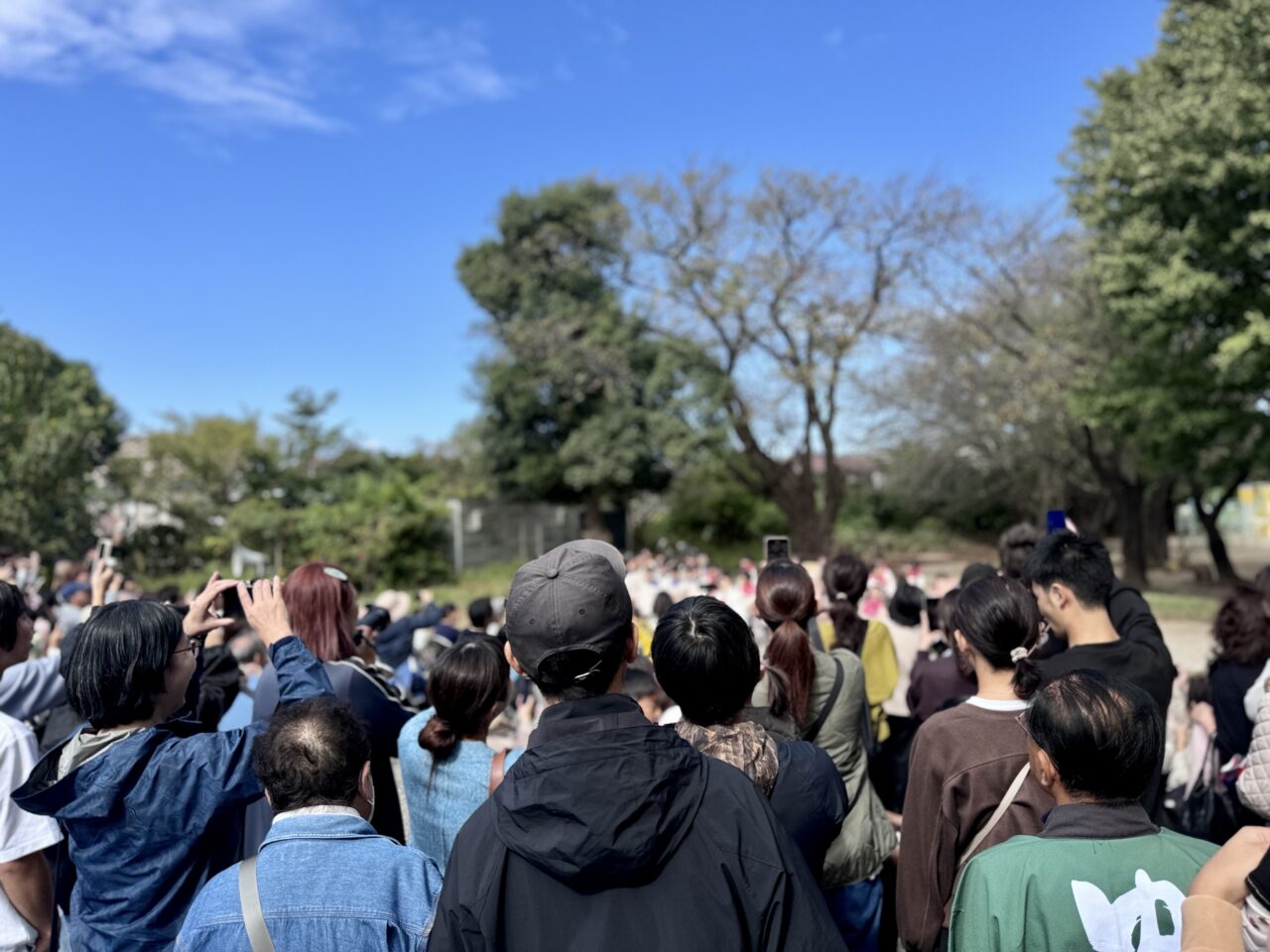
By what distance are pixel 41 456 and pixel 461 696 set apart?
1924 cm

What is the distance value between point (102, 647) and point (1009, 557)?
4.03m

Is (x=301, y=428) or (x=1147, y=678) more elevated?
(x=301, y=428)

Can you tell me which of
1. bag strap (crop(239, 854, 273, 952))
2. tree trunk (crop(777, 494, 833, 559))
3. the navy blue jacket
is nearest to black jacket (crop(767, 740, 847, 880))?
bag strap (crop(239, 854, 273, 952))

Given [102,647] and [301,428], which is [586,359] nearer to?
[301,428]

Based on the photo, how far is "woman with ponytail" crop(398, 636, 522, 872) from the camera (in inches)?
92.9

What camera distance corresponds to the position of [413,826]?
8.14 feet

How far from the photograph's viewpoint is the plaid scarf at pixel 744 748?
6.43ft

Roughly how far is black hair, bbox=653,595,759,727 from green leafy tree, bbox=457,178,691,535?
20556mm

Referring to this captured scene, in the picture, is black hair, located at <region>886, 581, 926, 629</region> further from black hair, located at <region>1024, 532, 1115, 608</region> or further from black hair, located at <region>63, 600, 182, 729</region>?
black hair, located at <region>63, 600, 182, 729</region>

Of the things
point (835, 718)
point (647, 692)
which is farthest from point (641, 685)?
point (835, 718)

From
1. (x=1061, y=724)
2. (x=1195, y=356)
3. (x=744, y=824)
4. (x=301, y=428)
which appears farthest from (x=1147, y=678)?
(x=301, y=428)

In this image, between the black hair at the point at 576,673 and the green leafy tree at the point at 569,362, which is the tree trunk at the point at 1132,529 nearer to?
the green leafy tree at the point at 569,362

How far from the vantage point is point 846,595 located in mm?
3887

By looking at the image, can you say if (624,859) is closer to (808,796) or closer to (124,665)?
(808,796)
